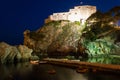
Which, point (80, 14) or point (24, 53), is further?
point (80, 14)

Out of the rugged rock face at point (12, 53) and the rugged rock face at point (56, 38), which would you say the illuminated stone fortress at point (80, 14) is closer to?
the rugged rock face at point (56, 38)

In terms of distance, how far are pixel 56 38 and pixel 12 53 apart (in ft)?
83.9

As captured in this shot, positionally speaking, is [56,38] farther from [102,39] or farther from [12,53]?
[12,53]

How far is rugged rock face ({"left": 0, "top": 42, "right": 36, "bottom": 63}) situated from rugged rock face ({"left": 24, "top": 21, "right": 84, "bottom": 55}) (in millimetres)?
16837

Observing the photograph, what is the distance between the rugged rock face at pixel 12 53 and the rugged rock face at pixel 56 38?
16.8 m

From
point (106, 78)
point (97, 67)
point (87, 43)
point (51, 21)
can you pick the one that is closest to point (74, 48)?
point (87, 43)

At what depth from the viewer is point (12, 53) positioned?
159 ft

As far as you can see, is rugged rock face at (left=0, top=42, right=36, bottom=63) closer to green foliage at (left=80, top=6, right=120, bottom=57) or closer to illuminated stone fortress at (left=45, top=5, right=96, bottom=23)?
green foliage at (left=80, top=6, right=120, bottom=57)

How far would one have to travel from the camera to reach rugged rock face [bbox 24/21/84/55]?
67.2m

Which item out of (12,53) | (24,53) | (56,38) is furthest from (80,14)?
(12,53)

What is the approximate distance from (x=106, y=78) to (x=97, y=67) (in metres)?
5.89

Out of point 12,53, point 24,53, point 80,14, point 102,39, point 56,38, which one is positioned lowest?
point 12,53

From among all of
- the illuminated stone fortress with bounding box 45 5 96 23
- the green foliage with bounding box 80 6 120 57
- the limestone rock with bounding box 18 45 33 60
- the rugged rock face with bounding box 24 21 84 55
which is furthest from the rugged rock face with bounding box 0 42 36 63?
the illuminated stone fortress with bounding box 45 5 96 23

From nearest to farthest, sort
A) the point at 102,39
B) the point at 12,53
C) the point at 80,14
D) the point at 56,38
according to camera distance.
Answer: the point at 12,53
the point at 102,39
the point at 56,38
the point at 80,14
